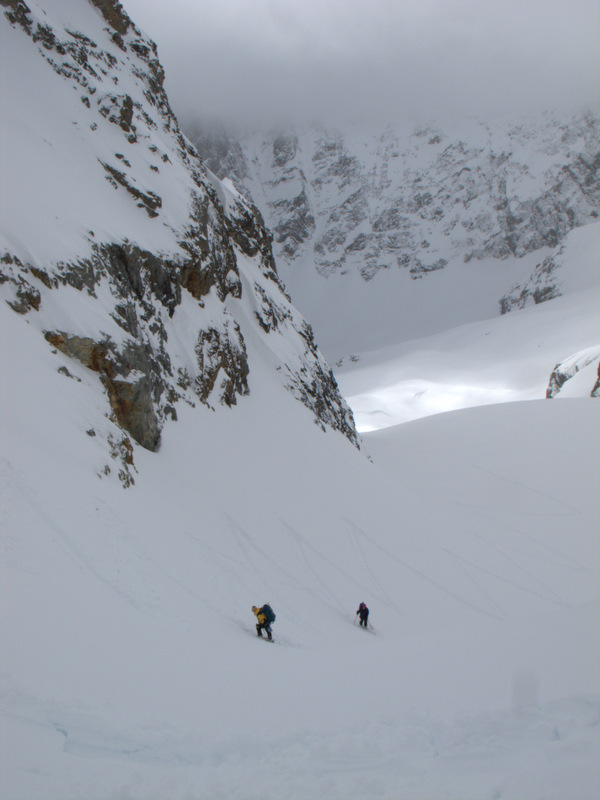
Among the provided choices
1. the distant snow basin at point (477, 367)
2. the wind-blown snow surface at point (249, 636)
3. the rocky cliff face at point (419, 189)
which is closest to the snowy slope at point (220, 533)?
the wind-blown snow surface at point (249, 636)

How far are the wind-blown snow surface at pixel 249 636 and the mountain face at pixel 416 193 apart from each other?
11633 centimetres

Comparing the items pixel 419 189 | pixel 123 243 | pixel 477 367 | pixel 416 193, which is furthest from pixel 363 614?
pixel 419 189

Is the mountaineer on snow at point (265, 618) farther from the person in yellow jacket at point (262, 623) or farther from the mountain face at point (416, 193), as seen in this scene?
the mountain face at point (416, 193)

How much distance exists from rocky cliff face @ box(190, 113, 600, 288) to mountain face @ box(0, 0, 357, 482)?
129695mm

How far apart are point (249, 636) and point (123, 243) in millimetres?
13757

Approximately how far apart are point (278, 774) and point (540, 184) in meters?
159

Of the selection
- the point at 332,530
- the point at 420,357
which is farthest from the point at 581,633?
the point at 420,357

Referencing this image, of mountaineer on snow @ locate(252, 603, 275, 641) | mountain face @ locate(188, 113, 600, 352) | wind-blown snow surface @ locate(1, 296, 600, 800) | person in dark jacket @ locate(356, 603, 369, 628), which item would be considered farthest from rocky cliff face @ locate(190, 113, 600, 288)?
mountaineer on snow @ locate(252, 603, 275, 641)

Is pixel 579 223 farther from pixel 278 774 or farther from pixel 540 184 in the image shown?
pixel 278 774

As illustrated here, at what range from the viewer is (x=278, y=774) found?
16.8 feet

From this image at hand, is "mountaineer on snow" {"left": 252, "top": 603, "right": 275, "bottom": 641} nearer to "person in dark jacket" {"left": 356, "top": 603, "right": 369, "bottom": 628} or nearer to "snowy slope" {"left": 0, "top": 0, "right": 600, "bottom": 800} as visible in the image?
"snowy slope" {"left": 0, "top": 0, "right": 600, "bottom": 800}

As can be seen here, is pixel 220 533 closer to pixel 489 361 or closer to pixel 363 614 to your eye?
pixel 363 614

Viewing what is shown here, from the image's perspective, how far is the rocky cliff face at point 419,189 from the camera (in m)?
140

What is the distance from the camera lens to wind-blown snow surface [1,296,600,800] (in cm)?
499
